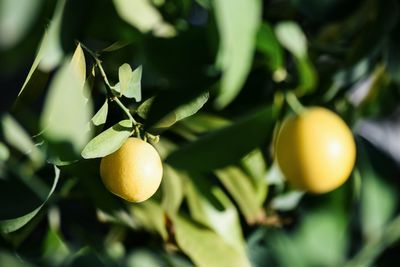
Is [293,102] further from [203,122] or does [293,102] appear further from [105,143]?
[105,143]

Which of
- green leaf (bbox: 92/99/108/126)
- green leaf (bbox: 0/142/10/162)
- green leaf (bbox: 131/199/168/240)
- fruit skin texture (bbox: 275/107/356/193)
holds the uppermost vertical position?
green leaf (bbox: 92/99/108/126)

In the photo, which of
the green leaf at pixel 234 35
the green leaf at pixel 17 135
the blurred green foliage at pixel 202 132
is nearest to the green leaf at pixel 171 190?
the blurred green foliage at pixel 202 132

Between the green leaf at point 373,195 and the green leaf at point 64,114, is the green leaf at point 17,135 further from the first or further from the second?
the green leaf at point 373,195

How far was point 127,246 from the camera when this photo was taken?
2.52 feet

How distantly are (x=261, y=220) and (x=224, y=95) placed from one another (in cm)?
47

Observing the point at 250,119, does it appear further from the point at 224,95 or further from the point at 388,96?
the point at 388,96

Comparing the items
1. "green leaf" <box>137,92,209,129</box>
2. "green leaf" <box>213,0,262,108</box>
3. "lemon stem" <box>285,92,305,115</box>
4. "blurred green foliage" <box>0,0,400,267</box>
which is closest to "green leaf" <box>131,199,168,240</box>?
"blurred green foliage" <box>0,0,400,267</box>

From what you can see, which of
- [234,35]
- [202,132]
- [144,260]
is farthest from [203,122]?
[234,35]

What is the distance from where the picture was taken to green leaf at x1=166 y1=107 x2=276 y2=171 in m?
0.42

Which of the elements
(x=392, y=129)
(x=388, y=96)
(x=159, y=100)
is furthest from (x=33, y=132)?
(x=392, y=129)

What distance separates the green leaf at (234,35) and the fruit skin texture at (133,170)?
0.44 ft

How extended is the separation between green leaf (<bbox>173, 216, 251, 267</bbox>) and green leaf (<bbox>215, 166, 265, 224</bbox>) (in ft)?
0.16

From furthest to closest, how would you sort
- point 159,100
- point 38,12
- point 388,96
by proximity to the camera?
point 388,96 < point 159,100 < point 38,12

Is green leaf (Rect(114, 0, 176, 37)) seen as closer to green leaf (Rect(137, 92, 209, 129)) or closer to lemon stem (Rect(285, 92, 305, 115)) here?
green leaf (Rect(137, 92, 209, 129))
